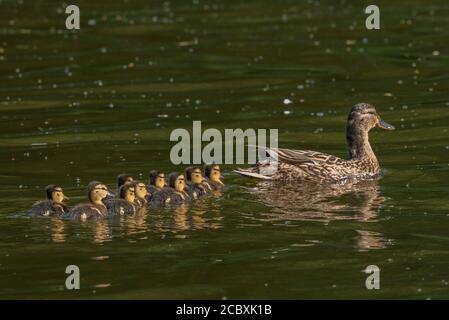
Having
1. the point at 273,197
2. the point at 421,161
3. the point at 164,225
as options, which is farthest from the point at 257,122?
the point at 164,225

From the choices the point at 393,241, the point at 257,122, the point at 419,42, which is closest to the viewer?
the point at 393,241

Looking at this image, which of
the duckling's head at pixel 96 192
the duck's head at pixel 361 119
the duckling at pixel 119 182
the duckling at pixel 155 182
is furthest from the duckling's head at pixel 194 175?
the duck's head at pixel 361 119

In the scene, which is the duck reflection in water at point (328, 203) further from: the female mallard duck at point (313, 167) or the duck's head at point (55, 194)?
the duck's head at point (55, 194)

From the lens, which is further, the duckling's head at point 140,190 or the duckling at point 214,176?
the duckling at point 214,176

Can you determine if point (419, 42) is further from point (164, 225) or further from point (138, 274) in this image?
point (138, 274)

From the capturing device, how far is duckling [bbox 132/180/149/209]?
12.9 meters

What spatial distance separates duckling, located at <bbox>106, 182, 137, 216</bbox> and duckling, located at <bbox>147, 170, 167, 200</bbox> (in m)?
0.45

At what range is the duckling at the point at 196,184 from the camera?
13477mm

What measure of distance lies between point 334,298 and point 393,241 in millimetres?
1580

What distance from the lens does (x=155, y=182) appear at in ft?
44.7

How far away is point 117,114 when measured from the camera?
1867 centimetres

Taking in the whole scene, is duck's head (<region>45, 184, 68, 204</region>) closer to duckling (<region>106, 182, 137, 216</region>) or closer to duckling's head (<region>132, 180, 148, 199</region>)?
duckling (<region>106, 182, 137, 216</region>)

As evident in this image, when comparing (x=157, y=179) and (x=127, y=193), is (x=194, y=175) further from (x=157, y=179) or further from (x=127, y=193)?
(x=127, y=193)

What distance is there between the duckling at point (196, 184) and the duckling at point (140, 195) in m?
0.53
